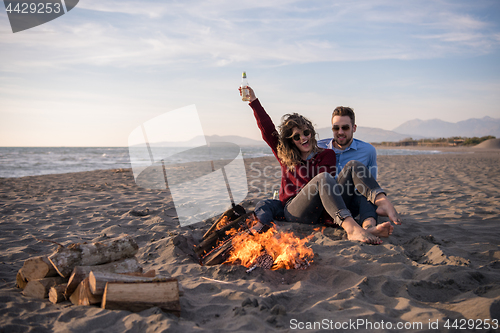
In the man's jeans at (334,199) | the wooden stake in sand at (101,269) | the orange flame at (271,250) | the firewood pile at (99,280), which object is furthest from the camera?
the man's jeans at (334,199)

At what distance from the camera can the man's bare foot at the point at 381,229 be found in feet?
10.6

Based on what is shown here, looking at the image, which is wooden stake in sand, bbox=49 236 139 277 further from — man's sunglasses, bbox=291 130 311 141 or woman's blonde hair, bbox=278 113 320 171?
man's sunglasses, bbox=291 130 311 141

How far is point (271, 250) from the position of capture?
2.94 meters

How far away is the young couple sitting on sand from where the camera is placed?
333cm

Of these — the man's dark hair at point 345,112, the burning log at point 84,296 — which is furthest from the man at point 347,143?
the burning log at point 84,296

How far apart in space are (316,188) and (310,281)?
3.76 feet

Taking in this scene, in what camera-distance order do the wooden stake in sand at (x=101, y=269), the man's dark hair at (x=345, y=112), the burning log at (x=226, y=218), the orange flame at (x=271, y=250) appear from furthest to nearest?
the man's dark hair at (x=345, y=112), the burning log at (x=226, y=218), the orange flame at (x=271, y=250), the wooden stake in sand at (x=101, y=269)

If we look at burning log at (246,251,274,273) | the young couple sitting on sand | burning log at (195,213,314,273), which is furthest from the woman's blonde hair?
burning log at (246,251,274,273)

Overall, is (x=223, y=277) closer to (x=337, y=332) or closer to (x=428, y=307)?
(x=337, y=332)

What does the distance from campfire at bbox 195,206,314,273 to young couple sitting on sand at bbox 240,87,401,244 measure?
0.18 m

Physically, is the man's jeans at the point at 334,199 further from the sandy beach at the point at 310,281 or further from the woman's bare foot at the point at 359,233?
the sandy beach at the point at 310,281

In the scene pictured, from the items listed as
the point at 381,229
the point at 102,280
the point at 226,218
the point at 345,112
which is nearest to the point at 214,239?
the point at 226,218

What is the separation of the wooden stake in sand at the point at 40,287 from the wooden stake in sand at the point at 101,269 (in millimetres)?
210

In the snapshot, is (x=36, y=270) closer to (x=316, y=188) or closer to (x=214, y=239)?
(x=214, y=239)
